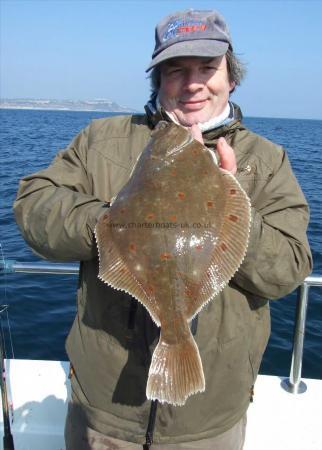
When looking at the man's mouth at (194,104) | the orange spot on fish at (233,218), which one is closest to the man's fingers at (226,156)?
the orange spot on fish at (233,218)

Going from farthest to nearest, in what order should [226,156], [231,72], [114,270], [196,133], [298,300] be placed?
[298,300] → [231,72] → [196,133] → [226,156] → [114,270]

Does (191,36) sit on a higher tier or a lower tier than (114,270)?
higher

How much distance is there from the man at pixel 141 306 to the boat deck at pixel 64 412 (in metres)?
0.95

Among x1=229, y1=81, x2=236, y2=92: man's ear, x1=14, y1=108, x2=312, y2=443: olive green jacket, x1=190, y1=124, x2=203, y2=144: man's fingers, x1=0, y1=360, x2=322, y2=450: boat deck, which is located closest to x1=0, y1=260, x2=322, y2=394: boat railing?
x1=0, y1=360, x2=322, y2=450: boat deck

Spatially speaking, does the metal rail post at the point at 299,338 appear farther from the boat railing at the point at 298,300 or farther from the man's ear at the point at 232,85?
the man's ear at the point at 232,85

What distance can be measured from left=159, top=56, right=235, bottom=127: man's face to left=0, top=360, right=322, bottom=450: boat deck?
7.96ft

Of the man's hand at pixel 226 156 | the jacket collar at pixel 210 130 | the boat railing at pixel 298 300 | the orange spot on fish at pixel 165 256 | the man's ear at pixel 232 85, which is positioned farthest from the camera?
the boat railing at pixel 298 300

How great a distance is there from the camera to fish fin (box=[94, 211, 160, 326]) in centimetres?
209

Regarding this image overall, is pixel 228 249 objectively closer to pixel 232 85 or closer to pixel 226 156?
pixel 226 156

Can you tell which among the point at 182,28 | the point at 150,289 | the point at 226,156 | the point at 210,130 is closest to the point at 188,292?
the point at 150,289

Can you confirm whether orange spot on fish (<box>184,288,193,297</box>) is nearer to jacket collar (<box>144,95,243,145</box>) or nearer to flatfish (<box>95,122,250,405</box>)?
flatfish (<box>95,122,250,405</box>)

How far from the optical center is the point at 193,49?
246 centimetres

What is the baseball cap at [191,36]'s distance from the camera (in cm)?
248

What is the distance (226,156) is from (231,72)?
31.4 inches
